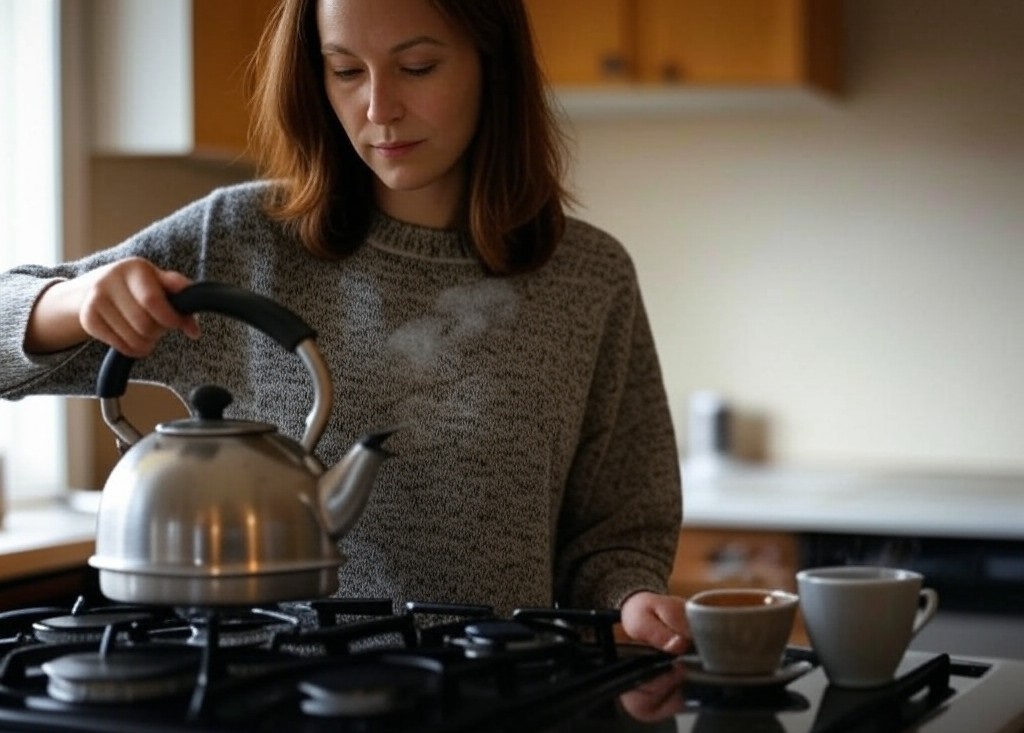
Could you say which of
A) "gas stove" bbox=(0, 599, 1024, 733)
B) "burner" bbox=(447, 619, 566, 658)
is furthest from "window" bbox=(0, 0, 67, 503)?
"burner" bbox=(447, 619, 566, 658)

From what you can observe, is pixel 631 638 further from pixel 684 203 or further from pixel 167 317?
pixel 684 203

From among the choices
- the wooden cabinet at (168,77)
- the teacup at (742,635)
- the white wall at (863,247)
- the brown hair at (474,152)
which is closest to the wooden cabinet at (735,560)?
the white wall at (863,247)

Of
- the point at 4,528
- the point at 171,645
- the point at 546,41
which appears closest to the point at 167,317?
the point at 171,645

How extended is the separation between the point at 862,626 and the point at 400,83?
61cm

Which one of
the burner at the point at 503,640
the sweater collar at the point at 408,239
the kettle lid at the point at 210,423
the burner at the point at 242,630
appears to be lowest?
the burner at the point at 242,630

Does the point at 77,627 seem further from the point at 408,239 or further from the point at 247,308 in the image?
the point at 408,239

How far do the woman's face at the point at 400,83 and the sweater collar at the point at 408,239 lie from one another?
0.19 feet

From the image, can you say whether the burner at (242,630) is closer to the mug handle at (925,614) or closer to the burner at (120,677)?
the burner at (120,677)

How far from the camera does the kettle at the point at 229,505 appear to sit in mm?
1021

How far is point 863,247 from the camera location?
326cm

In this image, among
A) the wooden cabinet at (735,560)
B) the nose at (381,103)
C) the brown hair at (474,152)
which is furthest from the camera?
the wooden cabinet at (735,560)

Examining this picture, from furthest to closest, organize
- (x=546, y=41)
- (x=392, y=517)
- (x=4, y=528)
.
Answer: (x=546, y=41)
(x=4, y=528)
(x=392, y=517)

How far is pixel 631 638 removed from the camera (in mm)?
1275

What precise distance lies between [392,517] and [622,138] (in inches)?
85.9
